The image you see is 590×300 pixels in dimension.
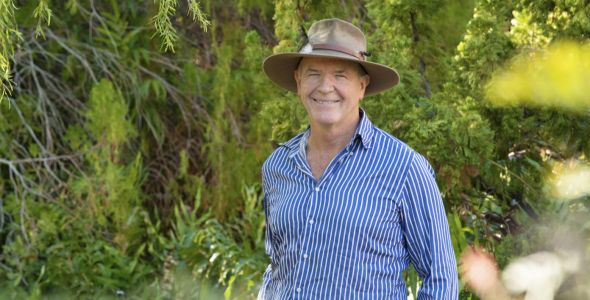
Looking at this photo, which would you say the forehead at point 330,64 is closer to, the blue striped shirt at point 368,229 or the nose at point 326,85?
the nose at point 326,85

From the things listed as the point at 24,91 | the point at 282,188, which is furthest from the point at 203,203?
the point at 282,188


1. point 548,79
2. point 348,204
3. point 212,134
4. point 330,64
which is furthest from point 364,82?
point 212,134

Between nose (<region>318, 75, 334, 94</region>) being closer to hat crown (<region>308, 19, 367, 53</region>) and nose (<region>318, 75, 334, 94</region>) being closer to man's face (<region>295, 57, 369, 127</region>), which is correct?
man's face (<region>295, 57, 369, 127</region>)

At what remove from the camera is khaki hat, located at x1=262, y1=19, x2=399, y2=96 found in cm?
180

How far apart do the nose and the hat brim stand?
0.08 m

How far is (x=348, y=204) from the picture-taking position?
65.9 inches

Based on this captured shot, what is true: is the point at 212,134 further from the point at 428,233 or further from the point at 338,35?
the point at 428,233

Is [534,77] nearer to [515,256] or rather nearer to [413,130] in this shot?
[413,130]

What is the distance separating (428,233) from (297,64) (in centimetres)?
79

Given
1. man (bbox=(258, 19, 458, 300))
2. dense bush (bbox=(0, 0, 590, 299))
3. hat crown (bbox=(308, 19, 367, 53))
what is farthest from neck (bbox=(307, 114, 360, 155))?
dense bush (bbox=(0, 0, 590, 299))

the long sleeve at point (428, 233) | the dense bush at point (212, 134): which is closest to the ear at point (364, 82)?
the long sleeve at point (428, 233)

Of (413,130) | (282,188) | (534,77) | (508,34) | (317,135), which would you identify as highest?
(508,34)

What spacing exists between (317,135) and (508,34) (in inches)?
52.9

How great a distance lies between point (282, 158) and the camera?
1.97m
